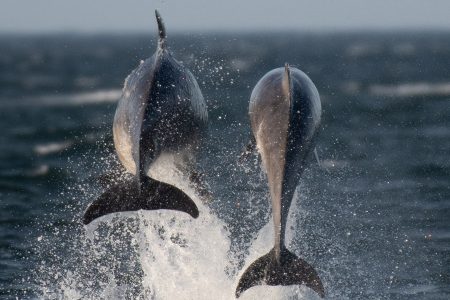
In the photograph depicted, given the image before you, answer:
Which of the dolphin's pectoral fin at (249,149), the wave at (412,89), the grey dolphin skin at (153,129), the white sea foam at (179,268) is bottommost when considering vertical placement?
the wave at (412,89)

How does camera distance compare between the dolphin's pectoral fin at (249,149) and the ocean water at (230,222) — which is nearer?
the dolphin's pectoral fin at (249,149)

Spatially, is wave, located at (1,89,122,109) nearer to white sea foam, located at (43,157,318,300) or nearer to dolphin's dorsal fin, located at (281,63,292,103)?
white sea foam, located at (43,157,318,300)

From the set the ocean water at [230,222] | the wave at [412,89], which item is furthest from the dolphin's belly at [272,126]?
the wave at [412,89]

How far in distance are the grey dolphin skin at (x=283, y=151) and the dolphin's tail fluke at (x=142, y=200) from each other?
98 cm

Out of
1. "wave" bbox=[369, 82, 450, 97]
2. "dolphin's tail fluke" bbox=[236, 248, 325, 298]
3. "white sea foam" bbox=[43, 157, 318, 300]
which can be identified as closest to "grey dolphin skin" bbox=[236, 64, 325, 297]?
"dolphin's tail fluke" bbox=[236, 248, 325, 298]

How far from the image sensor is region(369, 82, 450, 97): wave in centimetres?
4812

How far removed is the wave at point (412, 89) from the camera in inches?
1894

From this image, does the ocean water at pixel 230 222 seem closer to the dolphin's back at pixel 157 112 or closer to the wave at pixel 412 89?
the dolphin's back at pixel 157 112

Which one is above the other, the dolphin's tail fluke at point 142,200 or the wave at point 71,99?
the dolphin's tail fluke at point 142,200

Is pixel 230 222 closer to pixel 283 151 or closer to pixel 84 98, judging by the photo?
pixel 283 151

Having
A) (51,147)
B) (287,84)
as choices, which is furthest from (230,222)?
(51,147)

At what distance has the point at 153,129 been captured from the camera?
12.4 metres

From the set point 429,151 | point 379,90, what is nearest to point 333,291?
point 429,151

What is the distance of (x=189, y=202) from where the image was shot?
38.9 ft
